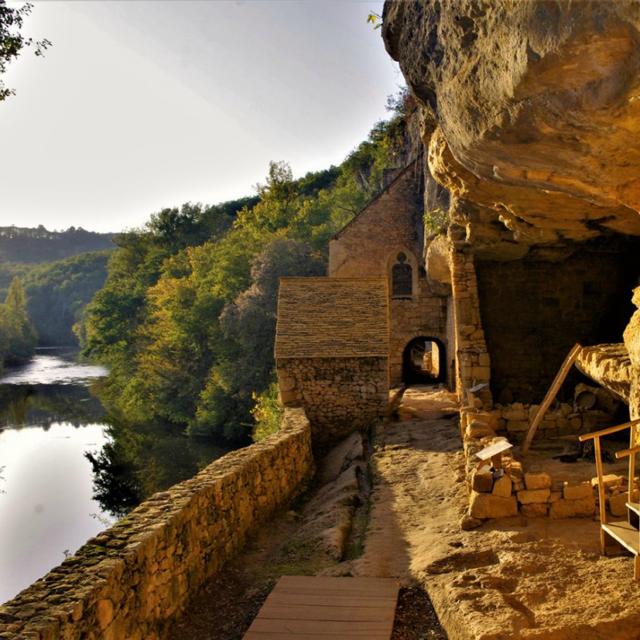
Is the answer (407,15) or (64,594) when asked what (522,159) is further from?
(64,594)

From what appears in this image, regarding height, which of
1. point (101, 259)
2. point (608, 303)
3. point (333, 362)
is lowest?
point (333, 362)

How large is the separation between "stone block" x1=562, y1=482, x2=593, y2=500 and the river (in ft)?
44.4

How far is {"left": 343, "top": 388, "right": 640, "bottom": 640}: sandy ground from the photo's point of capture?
4852mm

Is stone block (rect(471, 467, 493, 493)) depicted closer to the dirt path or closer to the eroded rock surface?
the dirt path

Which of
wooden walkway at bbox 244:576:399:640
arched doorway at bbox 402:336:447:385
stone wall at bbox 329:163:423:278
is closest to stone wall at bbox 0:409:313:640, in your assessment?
wooden walkway at bbox 244:576:399:640

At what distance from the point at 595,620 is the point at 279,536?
4.86m

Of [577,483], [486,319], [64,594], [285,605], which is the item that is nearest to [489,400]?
[486,319]

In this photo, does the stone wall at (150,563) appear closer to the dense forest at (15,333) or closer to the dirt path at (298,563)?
the dirt path at (298,563)

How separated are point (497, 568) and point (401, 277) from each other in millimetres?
19909

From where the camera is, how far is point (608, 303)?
11578 mm

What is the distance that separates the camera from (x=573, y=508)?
6941 mm

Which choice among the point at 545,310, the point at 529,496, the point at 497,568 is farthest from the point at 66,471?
the point at 497,568

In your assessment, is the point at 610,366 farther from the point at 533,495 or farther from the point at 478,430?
the point at 478,430

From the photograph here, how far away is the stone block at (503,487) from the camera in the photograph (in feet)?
23.3
